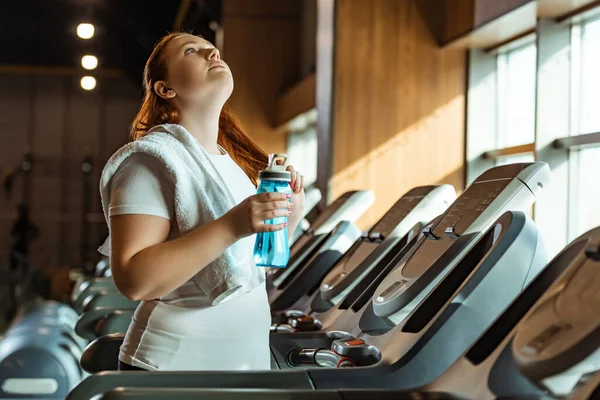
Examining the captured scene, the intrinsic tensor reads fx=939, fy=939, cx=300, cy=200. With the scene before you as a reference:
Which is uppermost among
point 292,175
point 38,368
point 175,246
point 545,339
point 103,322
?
point 292,175

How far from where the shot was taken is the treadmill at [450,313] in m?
1.54

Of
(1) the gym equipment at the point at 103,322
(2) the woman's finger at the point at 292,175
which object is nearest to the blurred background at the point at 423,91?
(1) the gym equipment at the point at 103,322

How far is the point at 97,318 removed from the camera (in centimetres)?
340

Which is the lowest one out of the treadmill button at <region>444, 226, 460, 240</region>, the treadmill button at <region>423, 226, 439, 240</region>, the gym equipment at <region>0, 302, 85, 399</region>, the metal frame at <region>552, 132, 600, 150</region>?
the gym equipment at <region>0, 302, 85, 399</region>

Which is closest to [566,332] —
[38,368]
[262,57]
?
[38,368]

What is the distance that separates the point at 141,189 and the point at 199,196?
0.37ft

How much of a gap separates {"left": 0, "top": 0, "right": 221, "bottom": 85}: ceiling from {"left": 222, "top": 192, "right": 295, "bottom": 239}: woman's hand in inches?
275

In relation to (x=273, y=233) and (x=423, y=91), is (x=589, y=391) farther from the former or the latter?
(x=423, y=91)

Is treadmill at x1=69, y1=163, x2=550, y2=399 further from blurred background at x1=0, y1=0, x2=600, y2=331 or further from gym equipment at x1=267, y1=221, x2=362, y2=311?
blurred background at x1=0, y1=0, x2=600, y2=331

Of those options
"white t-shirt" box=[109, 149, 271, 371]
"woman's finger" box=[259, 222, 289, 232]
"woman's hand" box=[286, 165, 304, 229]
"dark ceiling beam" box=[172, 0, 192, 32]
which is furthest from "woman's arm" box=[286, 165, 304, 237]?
"dark ceiling beam" box=[172, 0, 192, 32]

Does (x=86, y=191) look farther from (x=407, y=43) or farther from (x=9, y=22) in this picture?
(x=407, y=43)

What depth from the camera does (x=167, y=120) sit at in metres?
1.83

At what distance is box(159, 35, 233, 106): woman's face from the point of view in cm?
176

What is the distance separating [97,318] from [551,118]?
2021 mm
